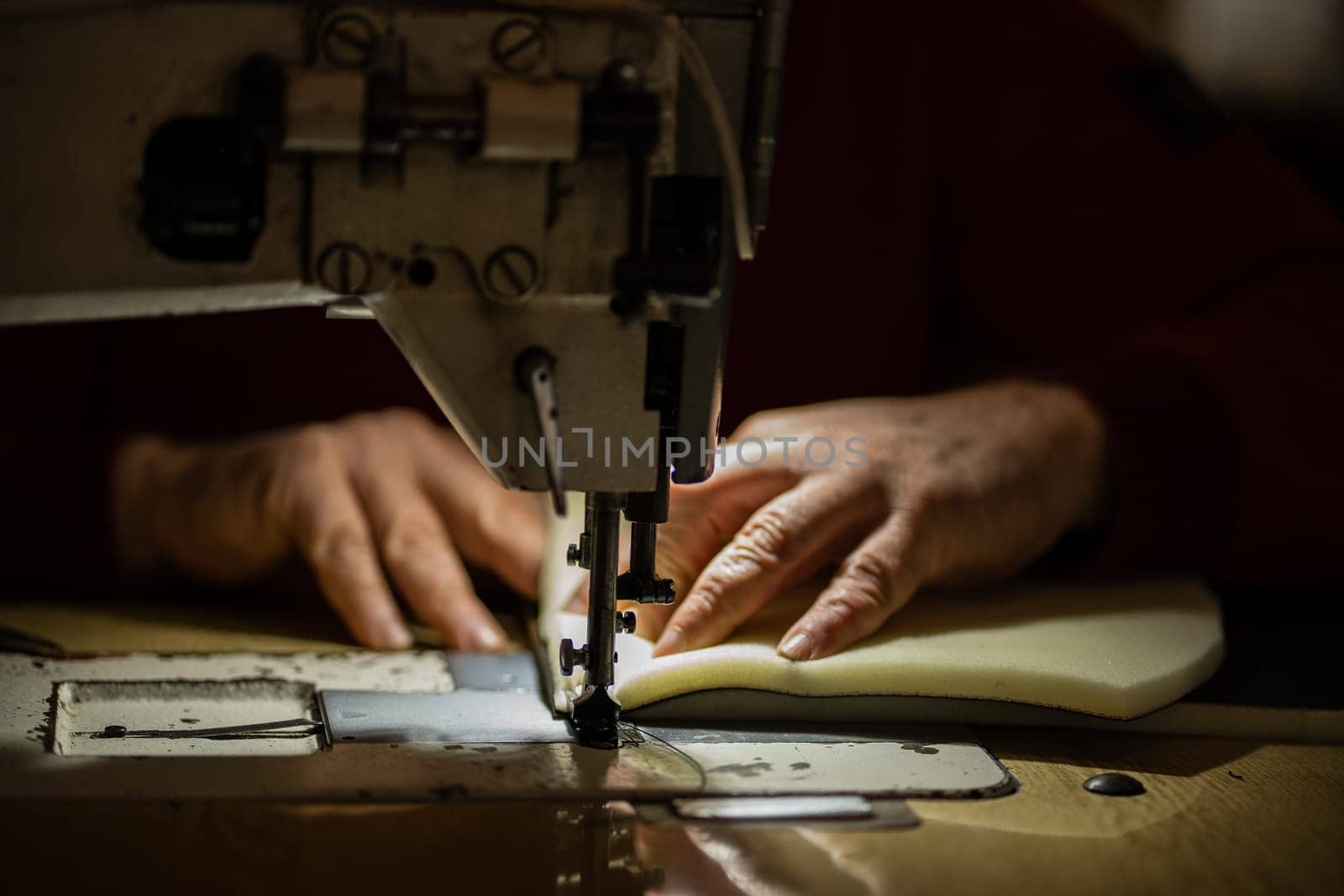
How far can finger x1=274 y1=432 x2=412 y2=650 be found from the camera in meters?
1.25

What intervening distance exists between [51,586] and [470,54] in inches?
37.4

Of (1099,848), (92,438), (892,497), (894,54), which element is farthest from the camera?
(894,54)

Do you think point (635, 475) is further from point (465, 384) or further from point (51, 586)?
point (51, 586)

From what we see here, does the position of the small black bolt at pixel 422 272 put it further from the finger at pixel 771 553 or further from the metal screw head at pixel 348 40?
the finger at pixel 771 553

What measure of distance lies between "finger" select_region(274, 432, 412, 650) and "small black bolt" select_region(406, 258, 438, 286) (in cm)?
45

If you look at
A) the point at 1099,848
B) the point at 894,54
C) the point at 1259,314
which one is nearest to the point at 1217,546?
the point at 1259,314

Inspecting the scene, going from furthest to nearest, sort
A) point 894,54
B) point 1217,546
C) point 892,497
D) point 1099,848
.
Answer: point 894,54 → point 1217,546 → point 892,497 → point 1099,848

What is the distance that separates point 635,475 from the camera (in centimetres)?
93

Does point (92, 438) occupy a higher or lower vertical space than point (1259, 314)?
lower

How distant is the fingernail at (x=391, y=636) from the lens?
1.22 meters

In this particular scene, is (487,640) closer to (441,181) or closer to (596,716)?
(596,716)

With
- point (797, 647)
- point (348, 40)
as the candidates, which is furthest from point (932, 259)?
point (348, 40)

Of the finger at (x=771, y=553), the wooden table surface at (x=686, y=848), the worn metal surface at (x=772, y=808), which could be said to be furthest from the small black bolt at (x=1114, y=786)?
the finger at (x=771, y=553)

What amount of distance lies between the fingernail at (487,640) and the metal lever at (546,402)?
35 cm
